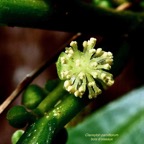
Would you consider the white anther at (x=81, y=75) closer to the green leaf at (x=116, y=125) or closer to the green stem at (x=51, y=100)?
the green stem at (x=51, y=100)

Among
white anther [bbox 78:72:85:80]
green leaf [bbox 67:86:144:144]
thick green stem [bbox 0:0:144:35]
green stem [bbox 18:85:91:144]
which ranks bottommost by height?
green stem [bbox 18:85:91:144]

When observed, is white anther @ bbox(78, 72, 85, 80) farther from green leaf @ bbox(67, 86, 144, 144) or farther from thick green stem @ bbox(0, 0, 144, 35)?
green leaf @ bbox(67, 86, 144, 144)

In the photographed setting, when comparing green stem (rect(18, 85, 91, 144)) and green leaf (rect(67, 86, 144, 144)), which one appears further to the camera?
green leaf (rect(67, 86, 144, 144))

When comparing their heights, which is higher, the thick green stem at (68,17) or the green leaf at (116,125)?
the thick green stem at (68,17)

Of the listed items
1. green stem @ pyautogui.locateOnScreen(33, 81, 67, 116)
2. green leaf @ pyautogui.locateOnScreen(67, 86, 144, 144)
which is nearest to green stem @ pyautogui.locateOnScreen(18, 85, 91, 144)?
green stem @ pyautogui.locateOnScreen(33, 81, 67, 116)

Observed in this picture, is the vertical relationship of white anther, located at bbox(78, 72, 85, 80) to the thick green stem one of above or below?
below

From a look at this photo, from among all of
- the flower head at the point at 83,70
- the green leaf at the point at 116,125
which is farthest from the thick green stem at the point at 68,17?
the green leaf at the point at 116,125
